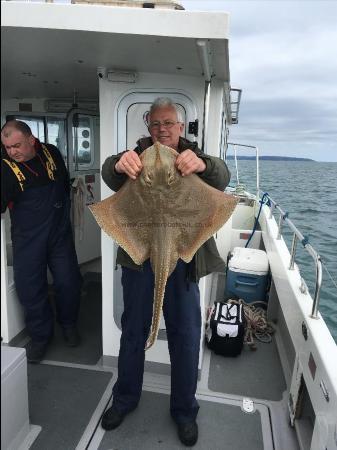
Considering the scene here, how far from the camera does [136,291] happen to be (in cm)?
273

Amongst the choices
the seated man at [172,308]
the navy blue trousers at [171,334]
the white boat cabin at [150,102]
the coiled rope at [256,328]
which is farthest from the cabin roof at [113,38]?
the coiled rope at [256,328]

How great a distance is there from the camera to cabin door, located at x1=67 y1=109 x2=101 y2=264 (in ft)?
17.7

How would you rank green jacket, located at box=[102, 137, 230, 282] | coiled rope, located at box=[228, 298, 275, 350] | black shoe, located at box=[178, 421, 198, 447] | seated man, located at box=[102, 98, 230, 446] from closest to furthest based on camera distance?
green jacket, located at box=[102, 137, 230, 282]
seated man, located at box=[102, 98, 230, 446]
black shoe, located at box=[178, 421, 198, 447]
coiled rope, located at box=[228, 298, 275, 350]

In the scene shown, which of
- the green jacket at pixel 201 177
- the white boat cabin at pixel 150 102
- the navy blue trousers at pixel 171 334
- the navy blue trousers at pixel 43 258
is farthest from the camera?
the navy blue trousers at pixel 43 258

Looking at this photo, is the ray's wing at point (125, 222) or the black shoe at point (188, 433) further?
the black shoe at point (188, 433)

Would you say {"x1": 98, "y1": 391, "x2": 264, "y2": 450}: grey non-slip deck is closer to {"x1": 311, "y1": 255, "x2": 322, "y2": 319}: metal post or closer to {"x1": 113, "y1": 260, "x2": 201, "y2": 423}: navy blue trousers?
{"x1": 113, "y1": 260, "x2": 201, "y2": 423}: navy blue trousers

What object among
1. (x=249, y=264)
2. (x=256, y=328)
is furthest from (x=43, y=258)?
(x=249, y=264)

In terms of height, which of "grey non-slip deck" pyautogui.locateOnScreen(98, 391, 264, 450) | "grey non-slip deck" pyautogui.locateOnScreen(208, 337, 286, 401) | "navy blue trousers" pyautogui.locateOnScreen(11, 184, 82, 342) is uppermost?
"navy blue trousers" pyautogui.locateOnScreen(11, 184, 82, 342)

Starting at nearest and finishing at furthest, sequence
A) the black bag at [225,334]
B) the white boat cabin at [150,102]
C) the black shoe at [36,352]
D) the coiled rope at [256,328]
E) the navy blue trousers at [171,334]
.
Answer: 1. the white boat cabin at [150,102]
2. the navy blue trousers at [171,334]
3. the black shoe at [36,352]
4. the black bag at [225,334]
5. the coiled rope at [256,328]

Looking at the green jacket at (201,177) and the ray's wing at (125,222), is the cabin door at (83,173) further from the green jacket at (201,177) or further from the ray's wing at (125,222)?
the ray's wing at (125,222)

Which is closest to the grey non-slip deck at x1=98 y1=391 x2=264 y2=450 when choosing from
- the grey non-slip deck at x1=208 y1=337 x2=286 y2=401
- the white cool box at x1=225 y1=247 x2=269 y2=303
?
the grey non-slip deck at x1=208 y1=337 x2=286 y2=401

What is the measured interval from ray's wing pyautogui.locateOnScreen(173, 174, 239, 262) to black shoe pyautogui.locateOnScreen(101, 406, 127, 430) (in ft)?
5.58

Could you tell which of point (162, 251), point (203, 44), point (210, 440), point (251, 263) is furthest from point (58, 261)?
point (251, 263)

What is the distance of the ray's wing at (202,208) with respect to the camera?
2.17 meters
